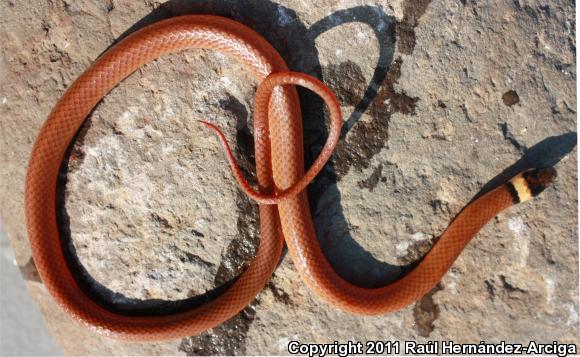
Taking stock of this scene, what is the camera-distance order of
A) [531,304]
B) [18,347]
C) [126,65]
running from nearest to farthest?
1. [126,65]
2. [531,304]
3. [18,347]

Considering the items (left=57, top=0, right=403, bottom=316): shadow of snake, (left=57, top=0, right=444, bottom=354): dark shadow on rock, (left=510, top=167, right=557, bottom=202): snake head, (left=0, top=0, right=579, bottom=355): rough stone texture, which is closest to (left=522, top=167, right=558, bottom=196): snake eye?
(left=510, top=167, right=557, bottom=202): snake head

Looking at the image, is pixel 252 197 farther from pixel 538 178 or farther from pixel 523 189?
pixel 538 178

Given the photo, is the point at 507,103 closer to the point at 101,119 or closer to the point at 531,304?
the point at 531,304

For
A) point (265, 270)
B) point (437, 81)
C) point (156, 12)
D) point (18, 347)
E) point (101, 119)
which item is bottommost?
point (18, 347)

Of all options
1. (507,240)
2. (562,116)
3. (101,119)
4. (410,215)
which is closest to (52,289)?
(101,119)

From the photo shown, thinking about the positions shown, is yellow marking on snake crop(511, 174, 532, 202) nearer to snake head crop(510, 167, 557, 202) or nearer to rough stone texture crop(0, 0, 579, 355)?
snake head crop(510, 167, 557, 202)

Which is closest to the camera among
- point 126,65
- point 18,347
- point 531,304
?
point 126,65

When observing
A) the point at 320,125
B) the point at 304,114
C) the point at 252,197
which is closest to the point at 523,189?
the point at 320,125
